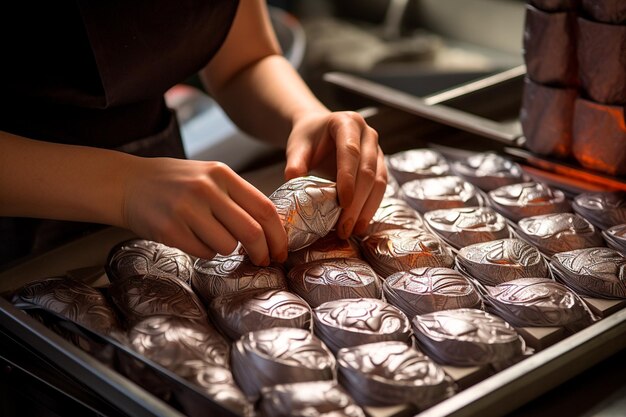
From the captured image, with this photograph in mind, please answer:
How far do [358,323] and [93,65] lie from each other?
58 cm

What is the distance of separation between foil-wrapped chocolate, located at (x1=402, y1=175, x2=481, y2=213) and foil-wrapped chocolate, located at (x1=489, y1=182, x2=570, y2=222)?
4 centimetres

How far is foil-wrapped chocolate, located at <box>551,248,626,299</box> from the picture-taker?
3.12 feet

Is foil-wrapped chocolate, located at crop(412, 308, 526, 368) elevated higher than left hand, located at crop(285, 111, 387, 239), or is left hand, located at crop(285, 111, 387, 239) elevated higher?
left hand, located at crop(285, 111, 387, 239)

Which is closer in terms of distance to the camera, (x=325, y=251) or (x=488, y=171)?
(x=325, y=251)

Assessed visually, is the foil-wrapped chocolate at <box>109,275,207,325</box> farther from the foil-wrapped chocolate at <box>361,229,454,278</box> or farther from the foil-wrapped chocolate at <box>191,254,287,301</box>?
the foil-wrapped chocolate at <box>361,229,454,278</box>

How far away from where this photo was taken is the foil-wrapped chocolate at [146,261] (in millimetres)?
1008

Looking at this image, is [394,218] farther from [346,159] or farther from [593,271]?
[593,271]

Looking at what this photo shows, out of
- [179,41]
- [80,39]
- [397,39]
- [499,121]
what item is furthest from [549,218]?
[397,39]

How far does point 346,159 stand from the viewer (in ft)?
3.54

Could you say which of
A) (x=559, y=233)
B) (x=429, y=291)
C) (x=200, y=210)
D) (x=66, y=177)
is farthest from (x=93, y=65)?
(x=559, y=233)

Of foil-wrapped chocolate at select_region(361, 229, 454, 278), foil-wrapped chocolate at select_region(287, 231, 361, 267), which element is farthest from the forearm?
foil-wrapped chocolate at select_region(361, 229, 454, 278)

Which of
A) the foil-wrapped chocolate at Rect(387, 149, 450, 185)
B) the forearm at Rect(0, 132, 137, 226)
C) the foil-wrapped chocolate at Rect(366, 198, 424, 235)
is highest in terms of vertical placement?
the forearm at Rect(0, 132, 137, 226)

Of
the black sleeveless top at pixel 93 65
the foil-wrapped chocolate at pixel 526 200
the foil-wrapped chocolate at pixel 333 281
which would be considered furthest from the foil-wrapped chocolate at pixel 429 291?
the black sleeveless top at pixel 93 65

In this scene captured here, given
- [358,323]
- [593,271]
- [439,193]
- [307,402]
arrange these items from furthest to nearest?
[439,193], [593,271], [358,323], [307,402]
